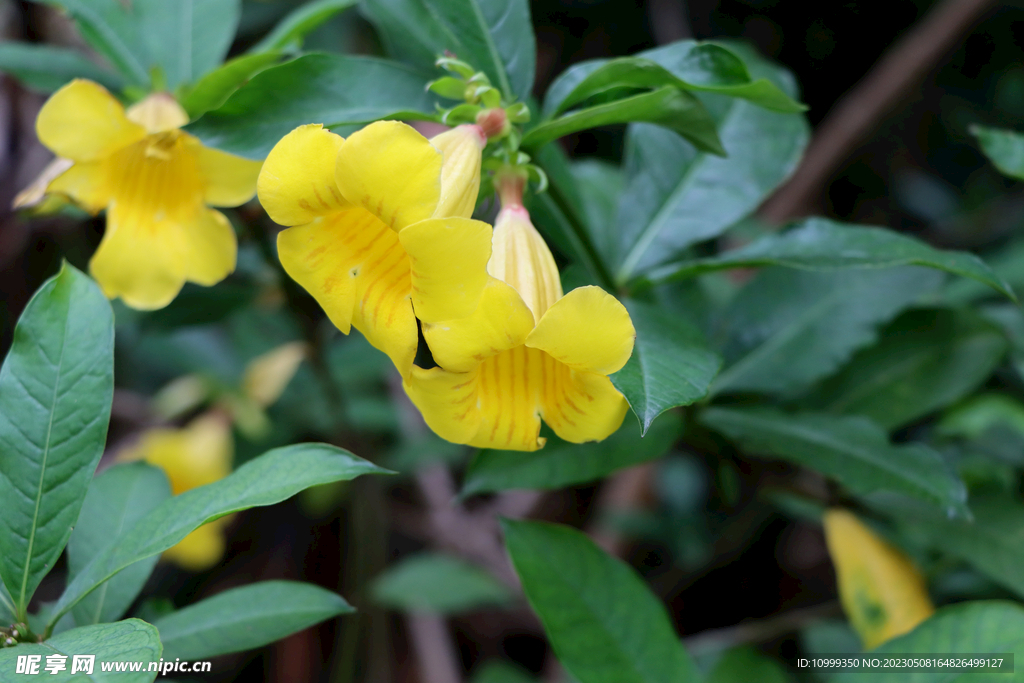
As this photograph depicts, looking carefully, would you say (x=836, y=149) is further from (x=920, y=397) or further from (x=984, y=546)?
(x=984, y=546)

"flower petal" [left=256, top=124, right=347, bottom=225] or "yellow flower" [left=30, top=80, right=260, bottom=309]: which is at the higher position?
"flower petal" [left=256, top=124, right=347, bottom=225]

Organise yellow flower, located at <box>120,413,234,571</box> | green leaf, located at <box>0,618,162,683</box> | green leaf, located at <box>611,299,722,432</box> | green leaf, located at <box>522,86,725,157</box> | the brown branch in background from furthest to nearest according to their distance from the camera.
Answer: the brown branch in background, yellow flower, located at <box>120,413,234,571</box>, green leaf, located at <box>522,86,725,157</box>, green leaf, located at <box>611,299,722,432</box>, green leaf, located at <box>0,618,162,683</box>

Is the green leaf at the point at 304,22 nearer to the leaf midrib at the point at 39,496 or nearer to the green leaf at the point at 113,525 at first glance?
the leaf midrib at the point at 39,496

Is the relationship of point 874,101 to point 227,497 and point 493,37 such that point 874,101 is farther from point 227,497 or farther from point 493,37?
point 227,497

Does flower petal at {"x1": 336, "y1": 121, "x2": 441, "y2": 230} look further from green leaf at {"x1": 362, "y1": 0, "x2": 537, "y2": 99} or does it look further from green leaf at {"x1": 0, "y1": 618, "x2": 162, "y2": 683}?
green leaf at {"x1": 0, "y1": 618, "x2": 162, "y2": 683}

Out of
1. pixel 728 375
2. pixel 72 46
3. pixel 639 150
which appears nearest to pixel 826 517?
pixel 728 375

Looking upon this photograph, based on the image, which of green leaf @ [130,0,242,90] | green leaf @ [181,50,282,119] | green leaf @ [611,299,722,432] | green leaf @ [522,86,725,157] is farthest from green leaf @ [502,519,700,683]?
green leaf @ [130,0,242,90]

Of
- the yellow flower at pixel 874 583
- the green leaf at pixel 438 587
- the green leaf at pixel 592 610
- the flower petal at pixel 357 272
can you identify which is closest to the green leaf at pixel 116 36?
the flower petal at pixel 357 272
